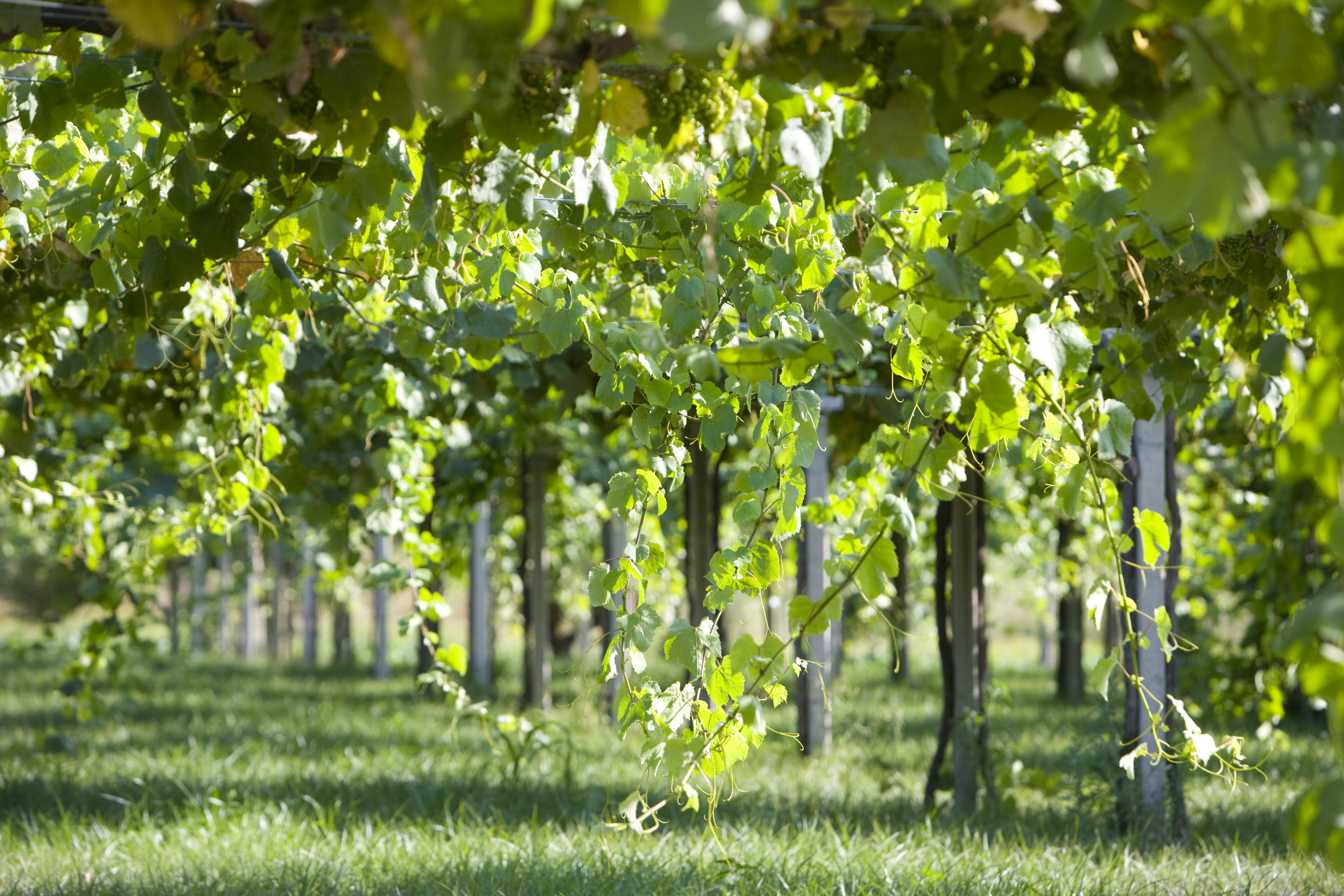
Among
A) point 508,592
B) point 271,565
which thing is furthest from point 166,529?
point 271,565

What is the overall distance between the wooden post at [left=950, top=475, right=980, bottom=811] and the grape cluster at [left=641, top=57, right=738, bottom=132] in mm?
2587

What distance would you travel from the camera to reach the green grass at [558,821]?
246 cm

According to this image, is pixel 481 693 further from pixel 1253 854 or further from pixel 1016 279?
pixel 1016 279

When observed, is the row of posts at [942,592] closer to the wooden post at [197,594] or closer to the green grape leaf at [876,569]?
the green grape leaf at [876,569]

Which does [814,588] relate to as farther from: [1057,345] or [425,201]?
[425,201]

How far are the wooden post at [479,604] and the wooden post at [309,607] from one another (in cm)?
379

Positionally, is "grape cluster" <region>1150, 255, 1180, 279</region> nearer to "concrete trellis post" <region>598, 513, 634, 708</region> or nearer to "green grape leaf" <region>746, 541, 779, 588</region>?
"green grape leaf" <region>746, 541, 779, 588</region>

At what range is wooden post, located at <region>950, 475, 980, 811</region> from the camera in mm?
3488

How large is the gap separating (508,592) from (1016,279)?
10.1 metres

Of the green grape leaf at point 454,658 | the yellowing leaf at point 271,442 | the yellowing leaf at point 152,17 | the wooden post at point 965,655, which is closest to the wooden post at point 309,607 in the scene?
the green grape leaf at point 454,658

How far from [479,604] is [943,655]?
3.98m

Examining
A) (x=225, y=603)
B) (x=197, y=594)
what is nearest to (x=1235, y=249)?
(x=197, y=594)

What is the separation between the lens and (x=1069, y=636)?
709 cm

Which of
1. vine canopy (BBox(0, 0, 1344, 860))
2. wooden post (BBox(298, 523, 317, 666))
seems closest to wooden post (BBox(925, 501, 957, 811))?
vine canopy (BBox(0, 0, 1344, 860))
